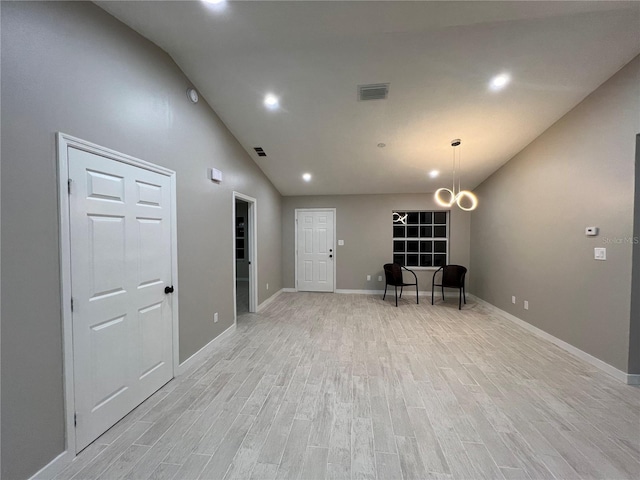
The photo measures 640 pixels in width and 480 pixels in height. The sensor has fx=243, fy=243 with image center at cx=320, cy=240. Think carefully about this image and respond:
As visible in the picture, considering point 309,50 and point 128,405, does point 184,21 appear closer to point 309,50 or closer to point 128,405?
point 309,50

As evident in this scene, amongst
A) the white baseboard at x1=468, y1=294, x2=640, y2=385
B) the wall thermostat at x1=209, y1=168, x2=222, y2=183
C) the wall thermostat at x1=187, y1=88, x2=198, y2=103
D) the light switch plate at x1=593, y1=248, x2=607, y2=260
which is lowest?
the white baseboard at x1=468, y1=294, x2=640, y2=385

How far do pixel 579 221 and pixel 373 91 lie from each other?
2671 millimetres

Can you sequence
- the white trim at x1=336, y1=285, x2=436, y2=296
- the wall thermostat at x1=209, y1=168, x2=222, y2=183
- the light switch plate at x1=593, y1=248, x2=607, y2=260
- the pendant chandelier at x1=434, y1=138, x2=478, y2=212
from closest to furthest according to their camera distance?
1. the light switch plate at x1=593, y1=248, x2=607, y2=260
2. the wall thermostat at x1=209, y1=168, x2=222, y2=183
3. the pendant chandelier at x1=434, y1=138, x2=478, y2=212
4. the white trim at x1=336, y1=285, x2=436, y2=296

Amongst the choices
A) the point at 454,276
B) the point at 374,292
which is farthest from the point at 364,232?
the point at 454,276

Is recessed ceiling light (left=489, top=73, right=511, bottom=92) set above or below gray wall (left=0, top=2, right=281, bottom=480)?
above

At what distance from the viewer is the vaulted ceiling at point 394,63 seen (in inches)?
71.3

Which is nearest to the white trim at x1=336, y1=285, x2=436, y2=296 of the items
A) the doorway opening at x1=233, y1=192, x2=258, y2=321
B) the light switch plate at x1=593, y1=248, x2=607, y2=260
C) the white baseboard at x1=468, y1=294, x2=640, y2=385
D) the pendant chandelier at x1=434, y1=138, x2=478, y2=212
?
the white baseboard at x1=468, y1=294, x2=640, y2=385

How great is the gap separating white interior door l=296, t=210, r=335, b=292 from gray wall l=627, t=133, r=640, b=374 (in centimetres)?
442

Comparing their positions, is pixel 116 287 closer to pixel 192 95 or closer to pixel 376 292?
pixel 192 95

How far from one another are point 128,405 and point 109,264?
3.59 feet

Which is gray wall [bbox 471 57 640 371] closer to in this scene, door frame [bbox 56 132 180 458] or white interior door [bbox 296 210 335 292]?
white interior door [bbox 296 210 335 292]

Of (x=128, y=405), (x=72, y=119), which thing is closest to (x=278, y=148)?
(x=72, y=119)

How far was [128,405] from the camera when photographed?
1847 mm

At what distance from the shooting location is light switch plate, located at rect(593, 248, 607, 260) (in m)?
2.39
